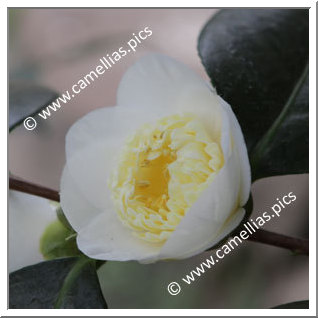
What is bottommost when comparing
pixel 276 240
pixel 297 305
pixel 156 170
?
pixel 297 305

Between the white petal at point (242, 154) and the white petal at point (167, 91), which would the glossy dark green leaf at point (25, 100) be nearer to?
the white petal at point (167, 91)

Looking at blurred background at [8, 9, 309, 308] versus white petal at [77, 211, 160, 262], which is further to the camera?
blurred background at [8, 9, 309, 308]

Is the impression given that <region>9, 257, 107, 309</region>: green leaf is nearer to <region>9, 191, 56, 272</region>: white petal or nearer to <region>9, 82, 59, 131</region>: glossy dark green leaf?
<region>9, 191, 56, 272</region>: white petal

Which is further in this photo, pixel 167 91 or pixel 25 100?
pixel 25 100

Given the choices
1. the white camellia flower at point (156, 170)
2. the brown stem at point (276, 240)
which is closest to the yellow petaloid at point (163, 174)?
the white camellia flower at point (156, 170)

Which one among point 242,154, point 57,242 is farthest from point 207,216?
point 57,242

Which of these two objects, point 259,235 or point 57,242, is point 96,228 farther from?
point 259,235

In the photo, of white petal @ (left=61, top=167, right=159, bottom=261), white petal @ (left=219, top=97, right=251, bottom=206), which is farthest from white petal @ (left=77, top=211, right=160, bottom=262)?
white petal @ (left=219, top=97, right=251, bottom=206)
